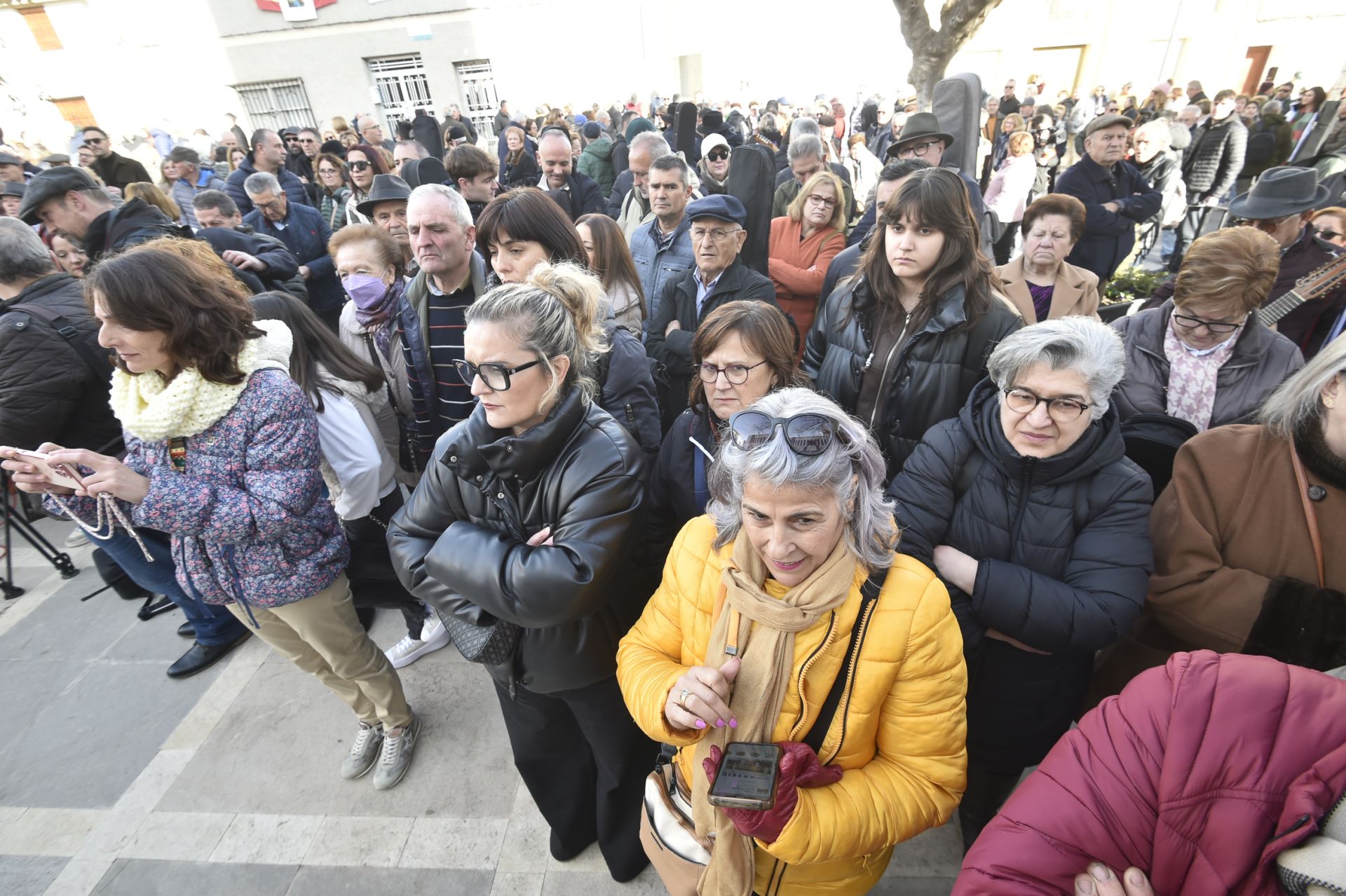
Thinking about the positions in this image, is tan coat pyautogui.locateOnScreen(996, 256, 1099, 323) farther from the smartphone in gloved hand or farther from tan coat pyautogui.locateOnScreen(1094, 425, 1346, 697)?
the smartphone in gloved hand

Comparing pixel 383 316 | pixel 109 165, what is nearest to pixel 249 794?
pixel 383 316

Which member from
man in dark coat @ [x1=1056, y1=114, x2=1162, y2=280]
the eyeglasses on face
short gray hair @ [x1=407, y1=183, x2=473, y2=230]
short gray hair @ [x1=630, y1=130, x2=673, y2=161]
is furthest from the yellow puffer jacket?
man in dark coat @ [x1=1056, y1=114, x2=1162, y2=280]

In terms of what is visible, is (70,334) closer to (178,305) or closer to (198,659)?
(178,305)

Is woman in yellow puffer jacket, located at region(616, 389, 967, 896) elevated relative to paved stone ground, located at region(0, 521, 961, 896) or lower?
elevated

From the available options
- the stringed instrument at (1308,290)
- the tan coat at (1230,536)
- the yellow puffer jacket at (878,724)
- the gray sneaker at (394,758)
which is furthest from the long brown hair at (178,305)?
the stringed instrument at (1308,290)

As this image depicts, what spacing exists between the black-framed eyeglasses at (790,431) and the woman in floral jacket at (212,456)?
1.77 meters

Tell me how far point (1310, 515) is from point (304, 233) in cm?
677

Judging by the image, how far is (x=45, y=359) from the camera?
2881 mm

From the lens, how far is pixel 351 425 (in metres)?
2.65

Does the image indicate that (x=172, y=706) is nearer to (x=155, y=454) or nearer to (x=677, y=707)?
(x=155, y=454)

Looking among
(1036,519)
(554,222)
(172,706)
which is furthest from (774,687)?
(172,706)

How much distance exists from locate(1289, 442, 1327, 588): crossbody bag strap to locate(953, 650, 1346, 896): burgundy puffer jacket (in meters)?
0.68

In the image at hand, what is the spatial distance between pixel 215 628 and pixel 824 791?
12.5 feet

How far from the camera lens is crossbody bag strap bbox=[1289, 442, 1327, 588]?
5.28 ft
